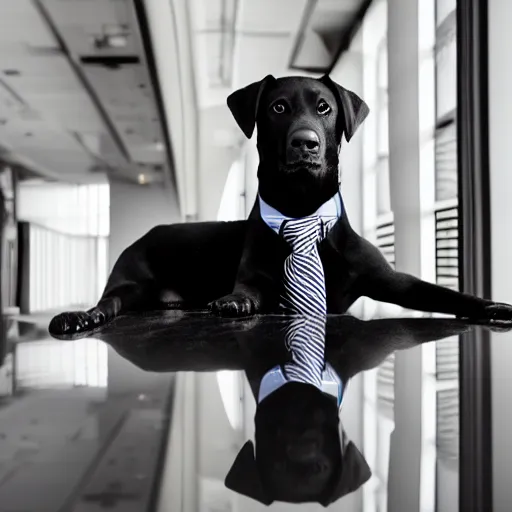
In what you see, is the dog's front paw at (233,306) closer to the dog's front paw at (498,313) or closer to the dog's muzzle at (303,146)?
the dog's muzzle at (303,146)

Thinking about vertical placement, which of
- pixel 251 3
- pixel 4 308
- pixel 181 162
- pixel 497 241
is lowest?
pixel 4 308

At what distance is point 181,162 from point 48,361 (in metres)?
2.22

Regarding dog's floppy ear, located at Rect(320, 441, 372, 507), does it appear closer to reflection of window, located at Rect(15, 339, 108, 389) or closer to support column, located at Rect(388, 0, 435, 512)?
reflection of window, located at Rect(15, 339, 108, 389)

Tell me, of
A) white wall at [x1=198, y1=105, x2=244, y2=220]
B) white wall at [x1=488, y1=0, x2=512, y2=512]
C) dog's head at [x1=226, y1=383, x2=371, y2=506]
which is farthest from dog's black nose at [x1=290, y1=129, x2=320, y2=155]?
white wall at [x1=198, y1=105, x2=244, y2=220]

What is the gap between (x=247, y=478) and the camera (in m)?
0.45

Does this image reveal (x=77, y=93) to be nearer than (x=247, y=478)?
No

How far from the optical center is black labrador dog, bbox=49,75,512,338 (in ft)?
5.42

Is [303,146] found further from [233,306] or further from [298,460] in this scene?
[298,460]

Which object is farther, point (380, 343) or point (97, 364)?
point (380, 343)

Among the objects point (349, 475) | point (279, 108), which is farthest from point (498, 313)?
point (349, 475)

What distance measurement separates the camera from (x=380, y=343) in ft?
3.67

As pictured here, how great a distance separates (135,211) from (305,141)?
173 cm

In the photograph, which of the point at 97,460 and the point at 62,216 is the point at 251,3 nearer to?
the point at 62,216

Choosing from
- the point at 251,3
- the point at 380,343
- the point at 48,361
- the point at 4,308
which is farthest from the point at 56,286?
the point at 380,343
